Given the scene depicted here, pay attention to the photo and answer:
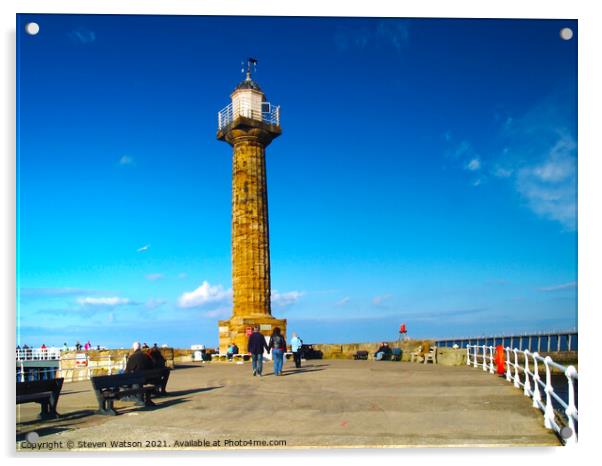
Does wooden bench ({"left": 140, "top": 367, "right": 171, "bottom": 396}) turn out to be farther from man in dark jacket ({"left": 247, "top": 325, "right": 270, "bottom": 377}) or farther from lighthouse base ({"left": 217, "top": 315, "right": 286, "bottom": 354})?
lighthouse base ({"left": 217, "top": 315, "right": 286, "bottom": 354})

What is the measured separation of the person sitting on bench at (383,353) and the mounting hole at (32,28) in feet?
66.0

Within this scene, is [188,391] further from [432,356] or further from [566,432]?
[432,356]

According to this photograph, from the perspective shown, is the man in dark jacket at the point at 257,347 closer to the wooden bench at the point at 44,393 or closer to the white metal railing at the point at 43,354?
the wooden bench at the point at 44,393

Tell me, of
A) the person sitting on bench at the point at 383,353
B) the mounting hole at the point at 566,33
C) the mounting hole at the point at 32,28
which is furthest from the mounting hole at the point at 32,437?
the person sitting on bench at the point at 383,353

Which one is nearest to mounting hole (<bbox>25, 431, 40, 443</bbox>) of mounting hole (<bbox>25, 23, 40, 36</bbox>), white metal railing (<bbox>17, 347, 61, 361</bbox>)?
mounting hole (<bbox>25, 23, 40, 36</bbox>)

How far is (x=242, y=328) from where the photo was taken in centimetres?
2659

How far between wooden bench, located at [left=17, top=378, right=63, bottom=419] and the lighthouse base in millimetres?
15890

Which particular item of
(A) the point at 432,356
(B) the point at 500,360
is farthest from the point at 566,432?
(A) the point at 432,356

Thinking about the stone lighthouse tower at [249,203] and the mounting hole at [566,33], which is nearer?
the mounting hole at [566,33]

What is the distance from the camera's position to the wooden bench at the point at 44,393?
32.5 ft

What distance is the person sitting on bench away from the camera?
26.5m

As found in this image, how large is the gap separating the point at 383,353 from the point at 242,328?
6027mm

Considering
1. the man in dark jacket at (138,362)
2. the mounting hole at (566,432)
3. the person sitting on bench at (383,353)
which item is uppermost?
the man in dark jacket at (138,362)
